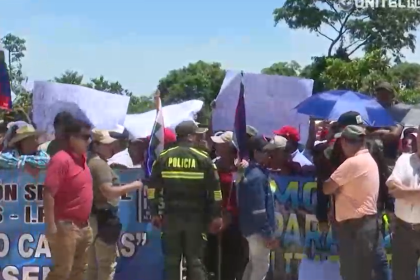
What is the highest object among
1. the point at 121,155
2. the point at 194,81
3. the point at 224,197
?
the point at 194,81

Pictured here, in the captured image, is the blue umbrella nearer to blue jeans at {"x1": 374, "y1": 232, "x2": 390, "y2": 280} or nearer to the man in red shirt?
blue jeans at {"x1": 374, "y1": 232, "x2": 390, "y2": 280}

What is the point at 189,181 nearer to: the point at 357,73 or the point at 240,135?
the point at 240,135

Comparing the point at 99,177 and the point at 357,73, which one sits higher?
the point at 357,73

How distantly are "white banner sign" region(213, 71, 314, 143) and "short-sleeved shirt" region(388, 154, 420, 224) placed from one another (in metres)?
2.43

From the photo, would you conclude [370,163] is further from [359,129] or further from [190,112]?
[190,112]

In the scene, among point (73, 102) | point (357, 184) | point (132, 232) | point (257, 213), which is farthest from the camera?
point (73, 102)

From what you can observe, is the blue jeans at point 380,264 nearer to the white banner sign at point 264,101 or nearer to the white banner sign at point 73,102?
the white banner sign at point 264,101

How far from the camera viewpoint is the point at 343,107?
893 cm

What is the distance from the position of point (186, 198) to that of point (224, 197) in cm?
57

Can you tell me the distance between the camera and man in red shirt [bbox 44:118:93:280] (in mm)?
6844

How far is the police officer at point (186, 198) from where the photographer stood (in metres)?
7.66

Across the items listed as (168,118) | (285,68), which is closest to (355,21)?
(285,68)

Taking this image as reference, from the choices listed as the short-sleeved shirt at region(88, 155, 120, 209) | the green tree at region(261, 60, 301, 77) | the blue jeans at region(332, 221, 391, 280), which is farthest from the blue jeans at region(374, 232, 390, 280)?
the green tree at region(261, 60, 301, 77)

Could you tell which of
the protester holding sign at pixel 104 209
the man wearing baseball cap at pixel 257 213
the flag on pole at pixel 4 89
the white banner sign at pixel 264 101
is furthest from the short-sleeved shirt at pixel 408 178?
the flag on pole at pixel 4 89
